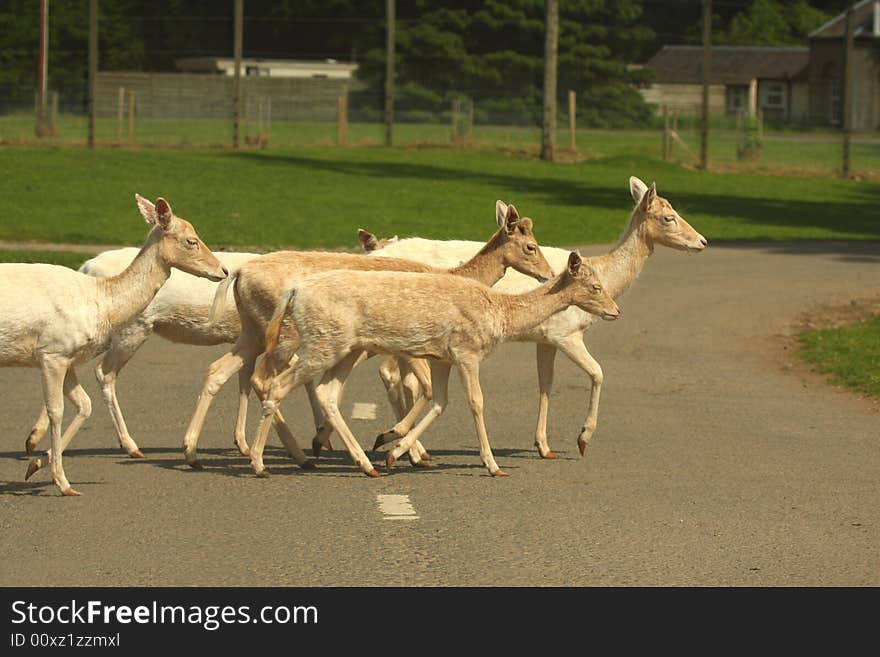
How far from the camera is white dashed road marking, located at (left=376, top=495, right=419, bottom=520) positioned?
9.55 meters

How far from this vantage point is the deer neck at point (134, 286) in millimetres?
10727

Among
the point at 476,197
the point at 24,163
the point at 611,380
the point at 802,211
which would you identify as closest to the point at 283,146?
the point at 24,163

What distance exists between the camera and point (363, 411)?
13.6 m

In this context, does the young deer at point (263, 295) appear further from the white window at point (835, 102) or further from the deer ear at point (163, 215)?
the white window at point (835, 102)

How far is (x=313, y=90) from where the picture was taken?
2530 inches

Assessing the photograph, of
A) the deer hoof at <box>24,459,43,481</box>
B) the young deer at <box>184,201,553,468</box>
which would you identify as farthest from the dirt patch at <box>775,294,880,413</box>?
the deer hoof at <box>24,459,43,481</box>

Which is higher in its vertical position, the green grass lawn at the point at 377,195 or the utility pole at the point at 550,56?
the utility pole at the point at 550,56

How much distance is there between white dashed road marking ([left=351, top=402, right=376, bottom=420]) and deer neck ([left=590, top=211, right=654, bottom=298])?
2159 millimetres

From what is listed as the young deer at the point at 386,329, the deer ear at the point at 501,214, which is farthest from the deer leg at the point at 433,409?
the deer ear at the point at 501,214

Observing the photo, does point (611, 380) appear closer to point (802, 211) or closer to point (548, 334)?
point (548, 334)

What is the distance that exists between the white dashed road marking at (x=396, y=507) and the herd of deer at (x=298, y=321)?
27.5 inches

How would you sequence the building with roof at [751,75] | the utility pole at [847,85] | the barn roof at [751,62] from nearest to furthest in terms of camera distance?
the utility pole at [847,85]
the building with roof at [751,75]
the barn roof at [751,62]

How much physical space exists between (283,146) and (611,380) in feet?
109

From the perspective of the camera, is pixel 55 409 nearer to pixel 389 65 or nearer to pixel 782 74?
pixel 389 65
